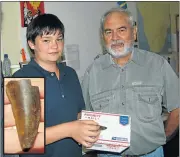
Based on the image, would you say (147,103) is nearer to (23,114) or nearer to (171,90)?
(171,90)

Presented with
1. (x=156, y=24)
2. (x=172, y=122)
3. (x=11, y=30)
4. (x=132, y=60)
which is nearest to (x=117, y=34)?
(x=132, y=60)

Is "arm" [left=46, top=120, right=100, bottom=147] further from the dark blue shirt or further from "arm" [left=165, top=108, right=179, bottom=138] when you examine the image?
"arm" [left=165, top=108, right=179, bottom=138]

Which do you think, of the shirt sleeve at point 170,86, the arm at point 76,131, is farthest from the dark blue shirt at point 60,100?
the shirt sleeve at point 170,86

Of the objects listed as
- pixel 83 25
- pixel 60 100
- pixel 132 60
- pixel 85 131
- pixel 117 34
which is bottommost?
pixel 85 131

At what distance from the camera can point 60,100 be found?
0.91 m

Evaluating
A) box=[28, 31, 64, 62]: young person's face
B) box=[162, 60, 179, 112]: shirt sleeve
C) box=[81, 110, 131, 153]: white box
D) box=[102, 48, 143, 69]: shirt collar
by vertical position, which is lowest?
box=[81, 110, 131, 153]: white box

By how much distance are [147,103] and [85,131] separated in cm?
36

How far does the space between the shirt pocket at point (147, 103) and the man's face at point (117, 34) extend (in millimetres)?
183

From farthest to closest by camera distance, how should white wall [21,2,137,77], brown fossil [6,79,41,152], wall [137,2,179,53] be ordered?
1. wall [137,2,179,53]
2. white wall [21,2,137,77]
3. brown fossil [6,79,41,152]

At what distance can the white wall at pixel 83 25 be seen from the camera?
185cm

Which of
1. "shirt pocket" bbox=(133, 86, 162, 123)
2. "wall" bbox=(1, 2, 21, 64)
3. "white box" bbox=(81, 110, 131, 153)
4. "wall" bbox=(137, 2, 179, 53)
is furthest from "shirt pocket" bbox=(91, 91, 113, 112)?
"wall" bbox=(137, 2, 179, 53)

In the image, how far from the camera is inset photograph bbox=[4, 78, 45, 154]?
0.79 metres

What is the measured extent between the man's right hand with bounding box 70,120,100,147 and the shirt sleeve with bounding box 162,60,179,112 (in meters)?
0.44

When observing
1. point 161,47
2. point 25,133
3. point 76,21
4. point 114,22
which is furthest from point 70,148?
point 161,47
